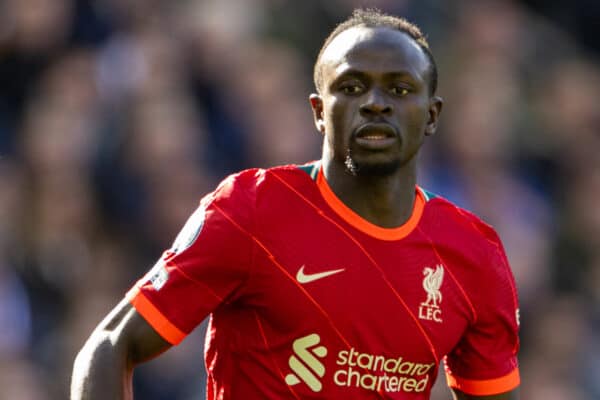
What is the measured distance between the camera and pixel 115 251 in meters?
7.69

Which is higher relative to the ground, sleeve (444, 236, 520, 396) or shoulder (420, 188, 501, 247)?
shoulder (420, 188, 501, 247)

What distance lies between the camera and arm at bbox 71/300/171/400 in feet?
11.8

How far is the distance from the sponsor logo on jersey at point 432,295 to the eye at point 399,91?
0.59 meters

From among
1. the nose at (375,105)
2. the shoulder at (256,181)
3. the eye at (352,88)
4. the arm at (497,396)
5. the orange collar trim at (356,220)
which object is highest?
the eye at (352,88)

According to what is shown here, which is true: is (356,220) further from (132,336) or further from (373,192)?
(132,336)

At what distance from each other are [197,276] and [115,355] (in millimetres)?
341

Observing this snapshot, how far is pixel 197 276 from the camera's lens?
3.74m

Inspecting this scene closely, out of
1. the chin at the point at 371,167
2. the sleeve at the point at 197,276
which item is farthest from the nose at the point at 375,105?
the sleeve at the point at 197,276

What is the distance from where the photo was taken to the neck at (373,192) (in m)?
4.04

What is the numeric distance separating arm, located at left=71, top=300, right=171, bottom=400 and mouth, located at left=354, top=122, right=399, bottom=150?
2.88ft

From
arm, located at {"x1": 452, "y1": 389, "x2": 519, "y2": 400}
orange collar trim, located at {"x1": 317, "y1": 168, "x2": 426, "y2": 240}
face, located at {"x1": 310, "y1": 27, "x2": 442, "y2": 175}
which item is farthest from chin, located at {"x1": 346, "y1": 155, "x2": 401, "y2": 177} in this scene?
arm, located at {"x1": 452, "y1": 389, "x2": 519, "y2": 400}

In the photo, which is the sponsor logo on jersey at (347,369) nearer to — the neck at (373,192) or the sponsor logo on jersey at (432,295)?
the sponsor logo on jersey at (432,295)

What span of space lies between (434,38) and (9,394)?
3.84 meters

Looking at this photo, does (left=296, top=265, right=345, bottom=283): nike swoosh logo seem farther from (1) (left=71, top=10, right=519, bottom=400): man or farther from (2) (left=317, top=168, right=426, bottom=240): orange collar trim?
(2) (left=317, top=168, right=426, bottom=240): orange collar trim
